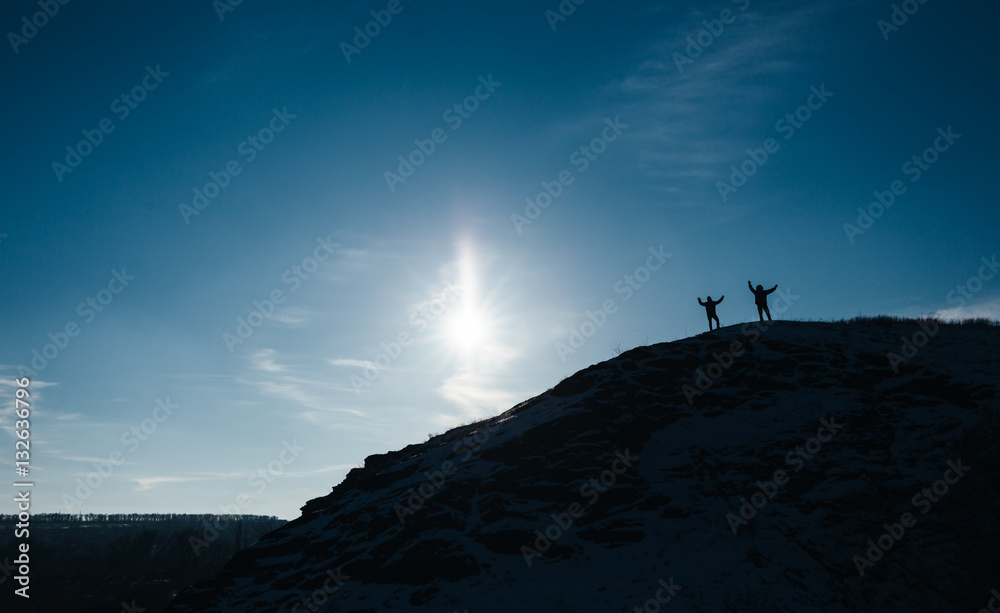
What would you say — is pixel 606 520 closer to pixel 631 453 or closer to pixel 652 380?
pixel 631 453

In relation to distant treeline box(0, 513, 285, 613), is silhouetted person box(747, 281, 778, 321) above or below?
above

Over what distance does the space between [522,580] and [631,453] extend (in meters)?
7.42

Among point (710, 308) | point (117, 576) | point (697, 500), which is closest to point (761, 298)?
point (710, 308)

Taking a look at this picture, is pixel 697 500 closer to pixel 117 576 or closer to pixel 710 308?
pixel 710 308

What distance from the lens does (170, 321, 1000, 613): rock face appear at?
51.0 ft

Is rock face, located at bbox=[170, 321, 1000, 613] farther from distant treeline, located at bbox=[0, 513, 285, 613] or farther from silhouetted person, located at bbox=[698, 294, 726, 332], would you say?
distant treeline, located at bbox=[0, 513, 285, 613]

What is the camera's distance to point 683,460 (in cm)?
2133

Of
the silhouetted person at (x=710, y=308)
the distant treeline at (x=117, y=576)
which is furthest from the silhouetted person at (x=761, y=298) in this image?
the distant treeline at (x=117, y=576)

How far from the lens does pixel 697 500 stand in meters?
19.1

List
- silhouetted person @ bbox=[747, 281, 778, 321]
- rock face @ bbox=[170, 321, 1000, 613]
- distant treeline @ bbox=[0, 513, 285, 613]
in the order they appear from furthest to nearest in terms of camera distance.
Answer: distant treeline @ bbox=[0, 513, 285, 613]
silhouetted person @ bbox=[747, 281, 778, 321]
rock face @ bbox=[170, 321, 1000, 613]

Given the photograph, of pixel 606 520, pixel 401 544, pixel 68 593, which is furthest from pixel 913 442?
pixel 68 593

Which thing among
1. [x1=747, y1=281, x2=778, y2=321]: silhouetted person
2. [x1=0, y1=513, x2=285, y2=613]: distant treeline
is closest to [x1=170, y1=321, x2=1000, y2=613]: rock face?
[x1=747, y1=281, x2=778, y2=321]: silhouetted person

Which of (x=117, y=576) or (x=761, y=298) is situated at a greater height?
(x=761, y=298)

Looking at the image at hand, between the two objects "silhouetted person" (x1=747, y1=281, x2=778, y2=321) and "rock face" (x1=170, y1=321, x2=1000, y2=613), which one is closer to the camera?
"rock face" (x1=170, y1=321, x2=1000, y2=613)
